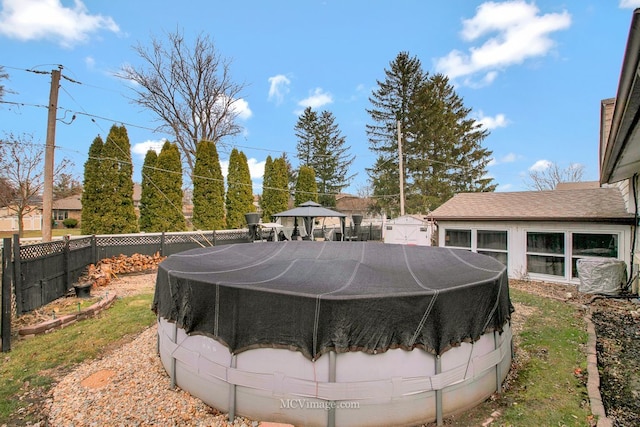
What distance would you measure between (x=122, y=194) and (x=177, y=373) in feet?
29.4

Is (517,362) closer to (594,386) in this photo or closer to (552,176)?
(594,386)

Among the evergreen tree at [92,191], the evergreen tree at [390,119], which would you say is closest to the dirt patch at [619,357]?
the evergreen tree at [92,191]

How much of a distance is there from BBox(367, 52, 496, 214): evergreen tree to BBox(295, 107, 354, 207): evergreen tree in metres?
5.62

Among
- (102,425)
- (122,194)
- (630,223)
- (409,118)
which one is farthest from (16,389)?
(409,118)

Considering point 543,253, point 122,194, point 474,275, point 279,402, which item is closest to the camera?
point 279,402

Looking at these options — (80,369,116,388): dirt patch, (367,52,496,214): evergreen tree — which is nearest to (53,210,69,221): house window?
(367,52,496,214): evergreen tree

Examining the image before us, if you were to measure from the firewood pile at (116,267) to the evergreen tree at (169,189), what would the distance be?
1.82 m

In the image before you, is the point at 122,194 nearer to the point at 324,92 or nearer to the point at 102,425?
the point at 102,425

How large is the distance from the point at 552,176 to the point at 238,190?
26169 millimetres

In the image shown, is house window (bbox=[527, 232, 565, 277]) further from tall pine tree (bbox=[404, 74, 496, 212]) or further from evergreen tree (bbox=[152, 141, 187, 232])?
tall pine tree (bbox=[404, 74, 496, 212])

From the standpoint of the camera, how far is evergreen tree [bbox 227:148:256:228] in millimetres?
13961

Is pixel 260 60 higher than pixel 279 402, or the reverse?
pixel 260 60

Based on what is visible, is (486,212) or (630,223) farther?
(486,212)

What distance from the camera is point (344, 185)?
89.0 ft
